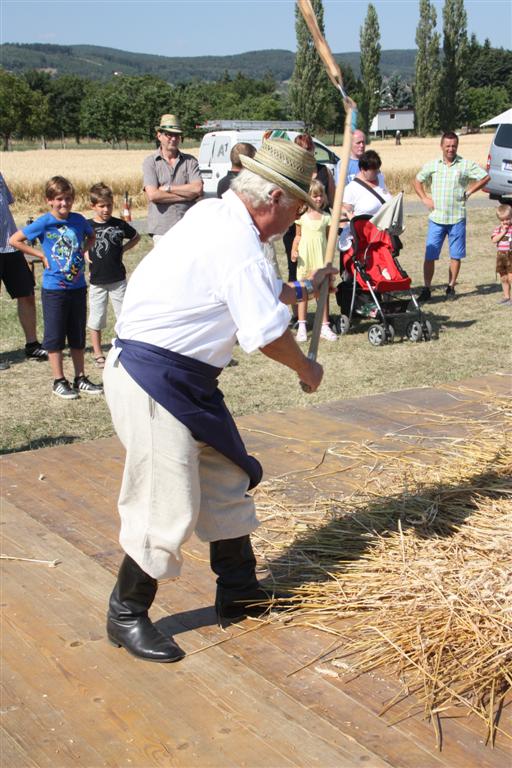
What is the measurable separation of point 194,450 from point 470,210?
715 inches

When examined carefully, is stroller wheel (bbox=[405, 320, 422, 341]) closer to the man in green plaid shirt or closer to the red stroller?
the red stroller

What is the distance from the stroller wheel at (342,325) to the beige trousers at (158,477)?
21.3 ft

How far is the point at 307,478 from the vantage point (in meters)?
4.82

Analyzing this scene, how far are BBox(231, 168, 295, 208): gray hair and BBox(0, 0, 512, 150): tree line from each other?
5019 cm

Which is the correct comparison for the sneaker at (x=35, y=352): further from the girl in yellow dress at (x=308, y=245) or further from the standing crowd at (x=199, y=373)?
the standing crowd at (x=199, y=373)

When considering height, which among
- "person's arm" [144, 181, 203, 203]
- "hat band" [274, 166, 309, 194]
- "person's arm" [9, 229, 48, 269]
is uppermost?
"hat band" [274, 166, 309, 194]

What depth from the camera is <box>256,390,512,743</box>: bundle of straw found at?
3.05 metres

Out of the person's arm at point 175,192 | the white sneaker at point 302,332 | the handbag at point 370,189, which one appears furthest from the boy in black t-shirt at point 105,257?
the handbag at point 370,189

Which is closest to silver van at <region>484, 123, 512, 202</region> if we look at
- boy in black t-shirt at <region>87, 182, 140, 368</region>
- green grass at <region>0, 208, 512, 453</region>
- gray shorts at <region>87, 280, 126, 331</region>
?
green grass at <region>0, 208, 512, 453</region>

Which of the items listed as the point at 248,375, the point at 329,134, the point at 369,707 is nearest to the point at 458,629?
the point at 369,707

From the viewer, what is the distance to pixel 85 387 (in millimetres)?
7656

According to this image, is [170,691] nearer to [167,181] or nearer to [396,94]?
[167,181]

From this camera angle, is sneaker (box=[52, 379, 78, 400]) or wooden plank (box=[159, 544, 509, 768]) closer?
wooden plank (box=[159, 544, 509, 768])

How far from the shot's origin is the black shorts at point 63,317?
7230mm
